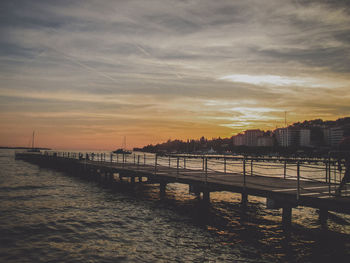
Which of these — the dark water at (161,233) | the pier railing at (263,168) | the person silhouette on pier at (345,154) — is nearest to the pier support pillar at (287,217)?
the dark water at (161,233)

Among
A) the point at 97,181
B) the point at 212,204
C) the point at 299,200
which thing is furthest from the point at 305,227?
the point at 97,181

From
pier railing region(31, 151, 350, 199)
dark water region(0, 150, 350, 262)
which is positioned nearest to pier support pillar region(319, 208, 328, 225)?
dark water region(0, 150, 350, 262)

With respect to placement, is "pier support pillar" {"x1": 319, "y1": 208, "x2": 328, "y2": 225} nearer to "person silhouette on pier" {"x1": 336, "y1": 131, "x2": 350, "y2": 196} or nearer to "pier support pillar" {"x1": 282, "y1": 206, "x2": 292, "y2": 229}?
"pier support pillar" {"x1": 282, "y1": 206, "x2": 292, "y2": 229}

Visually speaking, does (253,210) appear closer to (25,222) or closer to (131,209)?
(131,209)

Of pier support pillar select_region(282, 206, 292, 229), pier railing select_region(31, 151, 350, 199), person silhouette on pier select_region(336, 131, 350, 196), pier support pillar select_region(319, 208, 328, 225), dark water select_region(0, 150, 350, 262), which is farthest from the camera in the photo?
pier support pillar select_region(319, 208, 328, 225)

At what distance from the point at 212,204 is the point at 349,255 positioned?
1043cm

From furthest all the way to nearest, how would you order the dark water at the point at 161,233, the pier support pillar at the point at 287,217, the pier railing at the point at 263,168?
the pier railing at the point at 263,168 → the pier support pillar at the point at 287,217 → the dark water at the point at 161,233

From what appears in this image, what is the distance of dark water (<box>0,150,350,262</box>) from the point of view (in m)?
10.6

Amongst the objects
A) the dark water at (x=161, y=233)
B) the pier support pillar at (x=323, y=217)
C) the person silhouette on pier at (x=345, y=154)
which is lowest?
the dark water at (x=161, y=233)

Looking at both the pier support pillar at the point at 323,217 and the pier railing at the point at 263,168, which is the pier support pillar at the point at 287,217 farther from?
the pier support pillar at the point at 323,217

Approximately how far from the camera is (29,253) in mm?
10859

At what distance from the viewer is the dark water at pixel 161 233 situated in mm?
10550

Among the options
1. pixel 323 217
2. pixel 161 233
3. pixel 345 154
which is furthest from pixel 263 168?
pixel 161 233

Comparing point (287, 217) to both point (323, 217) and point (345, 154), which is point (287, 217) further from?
point (345, 154)
